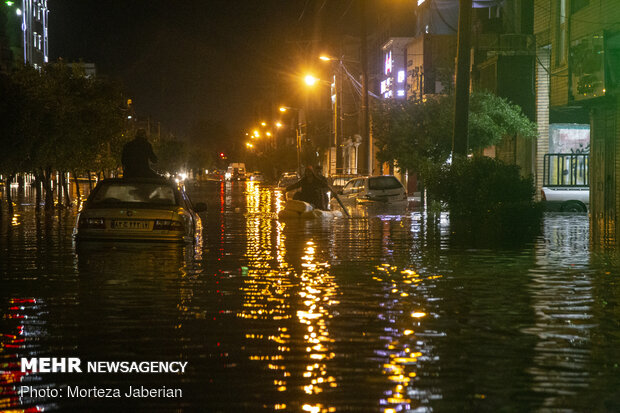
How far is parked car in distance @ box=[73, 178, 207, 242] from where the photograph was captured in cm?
1612

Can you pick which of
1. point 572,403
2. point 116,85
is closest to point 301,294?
point 572,403

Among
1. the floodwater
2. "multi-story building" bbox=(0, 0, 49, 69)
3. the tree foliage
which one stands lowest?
the floodwater

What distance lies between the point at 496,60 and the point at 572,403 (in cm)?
3635

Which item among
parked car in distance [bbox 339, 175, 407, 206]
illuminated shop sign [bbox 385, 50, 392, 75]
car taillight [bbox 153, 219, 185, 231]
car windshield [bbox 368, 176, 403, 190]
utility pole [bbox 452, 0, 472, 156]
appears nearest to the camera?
car taillight [bbox 153, 219, 185, 231]

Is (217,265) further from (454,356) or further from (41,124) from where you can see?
(41,124)

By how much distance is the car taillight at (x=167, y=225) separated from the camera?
16312 mm

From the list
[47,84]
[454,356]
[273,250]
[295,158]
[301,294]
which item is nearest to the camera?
[454,356]

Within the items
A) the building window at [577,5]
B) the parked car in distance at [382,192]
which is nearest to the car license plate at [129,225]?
the building window at [577,5]

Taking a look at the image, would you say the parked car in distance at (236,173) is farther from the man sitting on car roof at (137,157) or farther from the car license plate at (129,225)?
the car license plate at (129,225)

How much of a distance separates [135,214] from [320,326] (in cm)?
715

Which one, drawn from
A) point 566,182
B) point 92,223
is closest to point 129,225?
point 92,223

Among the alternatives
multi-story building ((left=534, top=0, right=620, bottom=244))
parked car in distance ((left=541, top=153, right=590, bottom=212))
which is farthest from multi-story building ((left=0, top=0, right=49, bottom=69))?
multi-story building ((left=534, top=0, right=620, bottom=244))

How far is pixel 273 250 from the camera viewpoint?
18953mm

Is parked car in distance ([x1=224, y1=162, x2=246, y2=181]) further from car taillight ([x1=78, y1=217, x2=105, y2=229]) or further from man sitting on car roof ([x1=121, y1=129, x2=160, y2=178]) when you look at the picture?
car taillight ([x1=78, y1=217, x2=105, y2=229])
